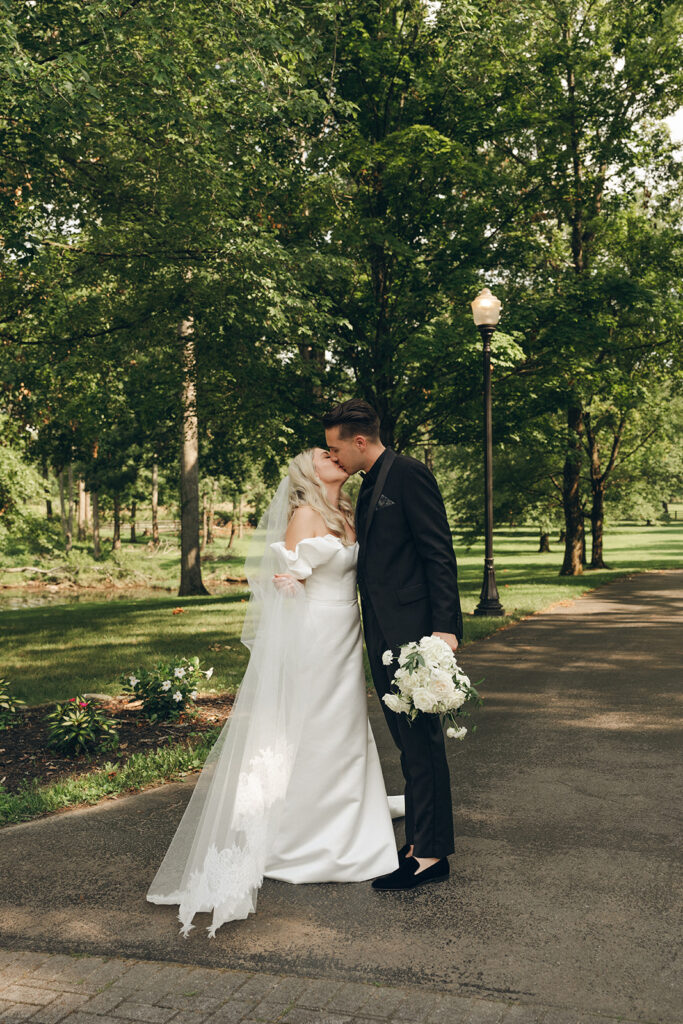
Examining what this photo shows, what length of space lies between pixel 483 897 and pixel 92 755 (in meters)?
3.45

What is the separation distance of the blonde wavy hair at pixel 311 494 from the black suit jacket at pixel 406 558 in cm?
19

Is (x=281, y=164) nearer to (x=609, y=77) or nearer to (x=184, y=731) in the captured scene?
(x=184, y=731)

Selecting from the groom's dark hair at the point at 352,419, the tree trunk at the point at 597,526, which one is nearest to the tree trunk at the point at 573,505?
the tree trunk at the point at 597,526

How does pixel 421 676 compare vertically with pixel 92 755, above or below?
above

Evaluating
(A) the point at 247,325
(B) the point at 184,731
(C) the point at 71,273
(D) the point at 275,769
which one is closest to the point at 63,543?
(C) the point at 71,273

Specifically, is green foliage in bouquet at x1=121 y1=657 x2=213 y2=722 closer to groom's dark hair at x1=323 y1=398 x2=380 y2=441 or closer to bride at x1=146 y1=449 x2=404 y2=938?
→ bride at x1=146 y1=449 x2=404 y2=938

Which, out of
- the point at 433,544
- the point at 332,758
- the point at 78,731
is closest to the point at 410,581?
the point at 433,544

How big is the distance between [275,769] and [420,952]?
1155mm

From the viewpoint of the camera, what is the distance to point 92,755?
636 centimetres

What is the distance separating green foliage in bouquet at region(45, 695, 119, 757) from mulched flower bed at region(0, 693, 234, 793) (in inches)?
2.9

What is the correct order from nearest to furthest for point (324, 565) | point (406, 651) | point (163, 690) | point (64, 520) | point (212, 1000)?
point (212, 1000) → point (406, 651) → point (324, 565) → point (163, 690) → point (64, 520)

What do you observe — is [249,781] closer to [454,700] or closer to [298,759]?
[298,759]

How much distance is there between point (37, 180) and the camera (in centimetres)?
962

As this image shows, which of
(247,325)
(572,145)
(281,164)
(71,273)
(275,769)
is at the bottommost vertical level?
(275,769)
